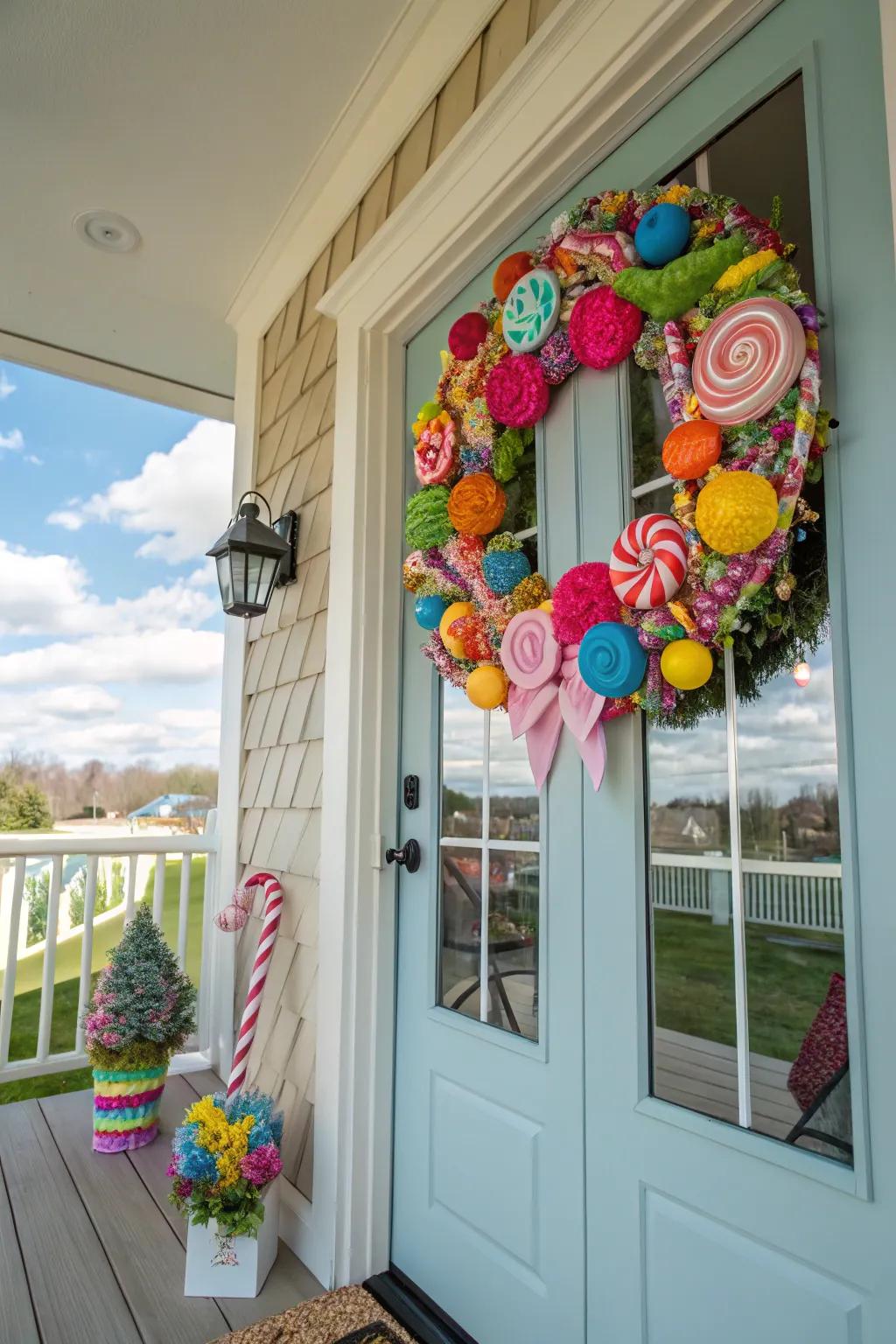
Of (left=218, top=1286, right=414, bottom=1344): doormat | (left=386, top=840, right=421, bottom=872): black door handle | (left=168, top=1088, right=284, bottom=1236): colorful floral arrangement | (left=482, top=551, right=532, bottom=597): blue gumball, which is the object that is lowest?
(left=218, top=1286, right=414, bottom=1344): doormat

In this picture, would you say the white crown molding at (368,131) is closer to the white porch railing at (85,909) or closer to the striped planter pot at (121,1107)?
the white porch railing at (85,909)

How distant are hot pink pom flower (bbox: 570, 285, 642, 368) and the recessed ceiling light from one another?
2.06 m

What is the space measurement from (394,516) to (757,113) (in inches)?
46.3

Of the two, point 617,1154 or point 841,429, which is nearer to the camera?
point 841,429

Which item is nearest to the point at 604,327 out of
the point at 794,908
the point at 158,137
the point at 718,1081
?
the point at 794,908

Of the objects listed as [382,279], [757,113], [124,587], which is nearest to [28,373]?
[124,587]

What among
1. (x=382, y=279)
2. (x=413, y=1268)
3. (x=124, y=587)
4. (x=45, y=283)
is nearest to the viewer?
(x=413, y=1268)

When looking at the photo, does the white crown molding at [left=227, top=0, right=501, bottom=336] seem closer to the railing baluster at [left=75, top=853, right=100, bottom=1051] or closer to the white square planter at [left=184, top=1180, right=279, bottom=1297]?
the railing baluster at [left=75, top=853, right=100, bottom=1051]

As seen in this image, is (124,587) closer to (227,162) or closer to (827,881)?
(227,162)

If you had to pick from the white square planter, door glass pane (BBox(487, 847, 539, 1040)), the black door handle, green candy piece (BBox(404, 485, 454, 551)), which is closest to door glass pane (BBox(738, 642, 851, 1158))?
door glass pane (BBox(487, 847, 539, 1040))

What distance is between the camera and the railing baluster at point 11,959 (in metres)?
2.87

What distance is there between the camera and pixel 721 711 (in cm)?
122

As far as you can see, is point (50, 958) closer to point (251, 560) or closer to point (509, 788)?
point (251, 560)

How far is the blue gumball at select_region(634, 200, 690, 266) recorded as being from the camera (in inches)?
49.1
